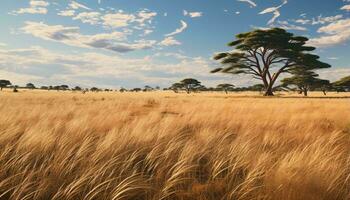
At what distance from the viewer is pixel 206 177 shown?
358 cm

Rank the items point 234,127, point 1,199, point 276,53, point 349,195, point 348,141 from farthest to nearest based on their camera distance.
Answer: point 276,53 < point 234,127 < point 348,141 < point 349,195 < point 1,199

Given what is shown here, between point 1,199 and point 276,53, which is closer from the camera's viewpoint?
point 1,199

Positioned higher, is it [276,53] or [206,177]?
[276,53]

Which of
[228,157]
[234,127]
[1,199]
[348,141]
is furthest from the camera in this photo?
[234,127]

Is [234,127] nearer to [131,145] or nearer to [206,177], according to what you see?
[131,145]

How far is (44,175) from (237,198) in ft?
5.93

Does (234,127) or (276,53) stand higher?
(276,53)

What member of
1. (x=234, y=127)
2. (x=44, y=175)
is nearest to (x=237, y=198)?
(x=44, y=175)

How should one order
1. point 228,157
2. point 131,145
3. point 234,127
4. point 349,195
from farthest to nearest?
point 234,127, point 131,145, point 228,157, point 349,195

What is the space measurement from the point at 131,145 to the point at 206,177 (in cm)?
141

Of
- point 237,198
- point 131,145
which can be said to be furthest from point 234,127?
point 237,198

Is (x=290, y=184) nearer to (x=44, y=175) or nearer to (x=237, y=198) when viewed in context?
(x=237, y=198)

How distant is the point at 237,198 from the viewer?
9.48ft

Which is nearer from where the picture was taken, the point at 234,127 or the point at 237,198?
the point at 237,198
